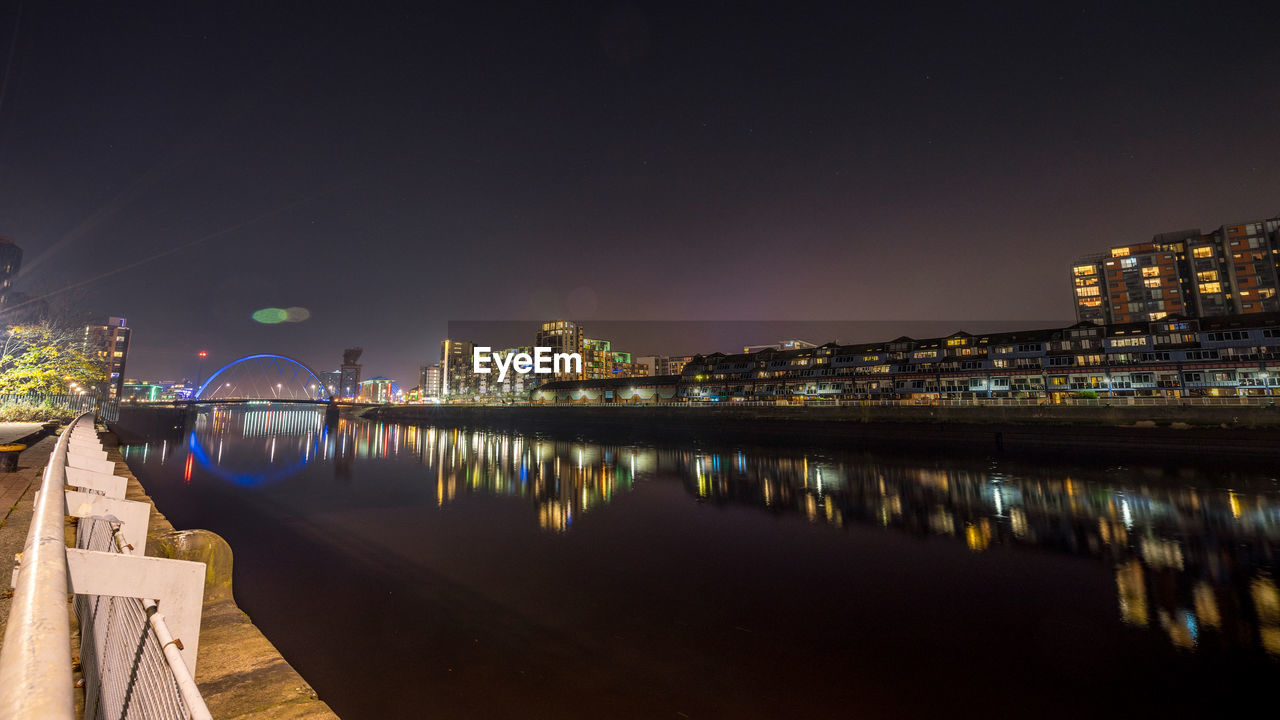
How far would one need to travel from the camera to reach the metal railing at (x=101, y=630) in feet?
4.32

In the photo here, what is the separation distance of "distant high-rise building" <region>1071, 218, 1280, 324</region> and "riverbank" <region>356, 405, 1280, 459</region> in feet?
259

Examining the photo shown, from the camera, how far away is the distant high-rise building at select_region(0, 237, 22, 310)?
119938 mm

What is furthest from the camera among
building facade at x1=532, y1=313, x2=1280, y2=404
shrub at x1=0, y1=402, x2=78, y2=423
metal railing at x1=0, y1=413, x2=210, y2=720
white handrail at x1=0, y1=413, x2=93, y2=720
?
building facade at x1=532, y1=313, x2=1280, y2=404

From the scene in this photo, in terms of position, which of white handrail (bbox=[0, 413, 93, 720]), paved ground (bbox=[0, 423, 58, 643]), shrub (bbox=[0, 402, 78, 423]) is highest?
shrub (bbox=[0, 402, 78, 423])

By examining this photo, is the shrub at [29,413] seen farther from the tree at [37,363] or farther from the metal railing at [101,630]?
the metal railing at [101,630]

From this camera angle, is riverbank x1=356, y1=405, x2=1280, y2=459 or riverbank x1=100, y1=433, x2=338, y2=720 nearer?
riverbank x1=100, y1=433, x2=338, y2=720

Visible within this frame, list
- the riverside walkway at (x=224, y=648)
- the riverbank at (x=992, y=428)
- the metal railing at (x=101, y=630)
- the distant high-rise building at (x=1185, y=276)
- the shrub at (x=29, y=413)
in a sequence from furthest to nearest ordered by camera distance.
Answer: the distant high-rise building at (x=1185, y=276), the riverbank at (x=992, y=428), the shrub at (x=29, y=413), the riverside walkway at (x=224, y=648), the metal railing at (x=101, y=630)

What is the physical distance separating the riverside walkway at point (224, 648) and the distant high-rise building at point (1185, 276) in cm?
14104

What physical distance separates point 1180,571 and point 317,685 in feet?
74.8

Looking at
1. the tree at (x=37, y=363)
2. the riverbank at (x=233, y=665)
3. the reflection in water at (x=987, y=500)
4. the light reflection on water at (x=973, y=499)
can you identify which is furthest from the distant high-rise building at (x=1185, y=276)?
the tree at (x=37, y=363)

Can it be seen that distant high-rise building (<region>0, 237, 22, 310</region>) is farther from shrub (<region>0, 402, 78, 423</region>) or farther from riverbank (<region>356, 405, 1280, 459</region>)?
riverbank (<region>356, 405, 1280, 459</region>)


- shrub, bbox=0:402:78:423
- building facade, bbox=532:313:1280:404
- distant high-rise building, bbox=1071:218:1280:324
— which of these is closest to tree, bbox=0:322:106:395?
shrub, bbox=0:402:78:423

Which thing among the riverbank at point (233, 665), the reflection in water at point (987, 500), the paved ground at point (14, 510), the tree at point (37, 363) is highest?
the tree at point (37, 363)

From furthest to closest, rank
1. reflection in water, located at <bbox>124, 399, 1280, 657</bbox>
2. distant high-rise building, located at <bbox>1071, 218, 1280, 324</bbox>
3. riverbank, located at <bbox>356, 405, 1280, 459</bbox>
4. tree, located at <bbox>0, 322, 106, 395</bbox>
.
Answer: distant high-rise building, located at <bbox>1071, 218, 1280, 324</bbox>, riverbank, located at <bbox>356, 405, 1280, 459</bbox>, tree, located at <bbox>0, 322, 106, 395</bbox>, reflection in water, located at <bbox>124, 399, 1280, 657</bbox>
